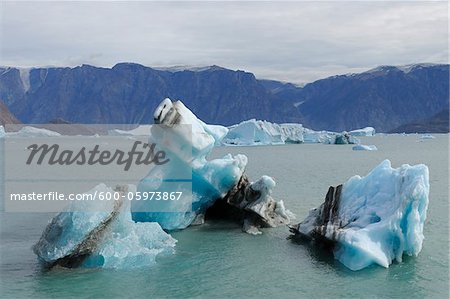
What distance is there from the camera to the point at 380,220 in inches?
442

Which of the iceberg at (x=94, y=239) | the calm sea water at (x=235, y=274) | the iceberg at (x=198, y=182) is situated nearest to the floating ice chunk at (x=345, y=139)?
the iceberg at (x=198, y=182)

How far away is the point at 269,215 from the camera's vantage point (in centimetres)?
1488

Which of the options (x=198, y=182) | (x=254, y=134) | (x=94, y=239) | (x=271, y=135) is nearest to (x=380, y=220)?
(x=198, y=182)

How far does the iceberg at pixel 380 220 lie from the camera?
35.0 ft

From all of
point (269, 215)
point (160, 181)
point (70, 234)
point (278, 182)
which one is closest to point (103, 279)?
point (70, 234)

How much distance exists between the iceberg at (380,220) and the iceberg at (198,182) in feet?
8.19

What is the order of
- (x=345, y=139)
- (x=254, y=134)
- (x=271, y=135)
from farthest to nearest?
(x=345, y=139)
(x=271, y=135)
(x=254, y=134)

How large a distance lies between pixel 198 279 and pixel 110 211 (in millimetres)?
2328

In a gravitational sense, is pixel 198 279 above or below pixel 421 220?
below

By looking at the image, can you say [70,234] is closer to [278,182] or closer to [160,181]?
[160,181]

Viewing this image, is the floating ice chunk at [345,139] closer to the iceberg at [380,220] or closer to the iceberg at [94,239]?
the iceberg at [380,220]

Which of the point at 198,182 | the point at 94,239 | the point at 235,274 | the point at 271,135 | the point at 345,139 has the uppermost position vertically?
the point at 198,182

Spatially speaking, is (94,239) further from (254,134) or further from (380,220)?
(254,134)

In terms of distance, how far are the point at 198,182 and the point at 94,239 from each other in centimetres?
486
